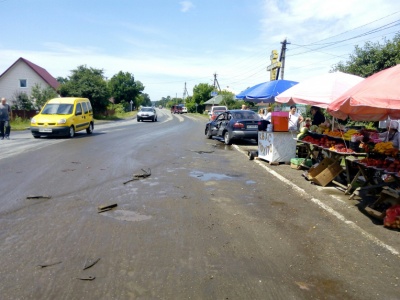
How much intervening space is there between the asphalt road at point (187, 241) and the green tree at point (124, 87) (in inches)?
3141

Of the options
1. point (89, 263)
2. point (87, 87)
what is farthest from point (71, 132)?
point (87, 87)

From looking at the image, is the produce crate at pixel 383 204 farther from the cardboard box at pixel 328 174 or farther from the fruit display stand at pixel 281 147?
the fruit display stand at pixel 281 147

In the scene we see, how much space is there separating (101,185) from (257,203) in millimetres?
3166

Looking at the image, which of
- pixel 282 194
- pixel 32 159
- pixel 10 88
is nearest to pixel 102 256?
pixel 282 194

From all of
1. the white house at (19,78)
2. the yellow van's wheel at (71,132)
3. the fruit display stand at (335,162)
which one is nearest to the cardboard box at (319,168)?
the fruit display stand at (335,162)

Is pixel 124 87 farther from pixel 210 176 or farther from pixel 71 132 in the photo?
pixel 210 176

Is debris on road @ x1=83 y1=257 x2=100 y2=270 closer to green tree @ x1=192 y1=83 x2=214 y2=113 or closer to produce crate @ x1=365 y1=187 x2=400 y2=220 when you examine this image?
produce crate @ x1=365 y1=187 x2=400 y2=220

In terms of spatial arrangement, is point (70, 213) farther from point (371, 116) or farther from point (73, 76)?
point (73, 76)

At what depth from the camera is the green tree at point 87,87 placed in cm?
3856

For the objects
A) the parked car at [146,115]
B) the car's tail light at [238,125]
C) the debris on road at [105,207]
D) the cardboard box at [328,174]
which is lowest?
the parked car at [146,115]

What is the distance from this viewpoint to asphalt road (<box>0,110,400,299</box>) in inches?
129

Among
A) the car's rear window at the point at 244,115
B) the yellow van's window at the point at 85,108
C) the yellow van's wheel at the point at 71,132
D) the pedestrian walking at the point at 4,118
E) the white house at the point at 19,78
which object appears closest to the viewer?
the car's rear window at the point at 244,115

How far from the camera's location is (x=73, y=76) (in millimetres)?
39906

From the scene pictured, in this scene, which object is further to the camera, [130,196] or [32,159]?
[32,159]
